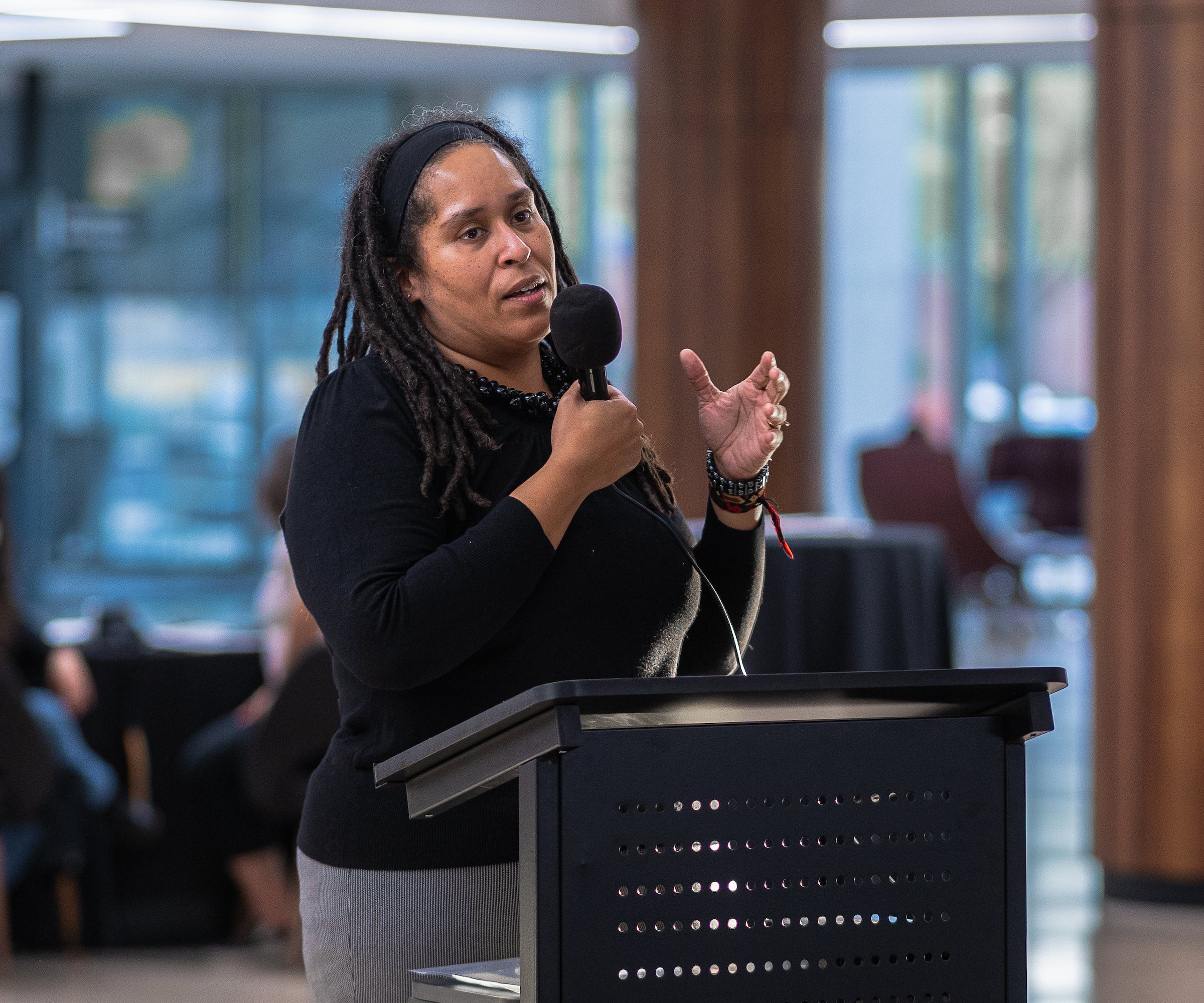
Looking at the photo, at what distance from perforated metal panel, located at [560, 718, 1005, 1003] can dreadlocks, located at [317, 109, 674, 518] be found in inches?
14.8

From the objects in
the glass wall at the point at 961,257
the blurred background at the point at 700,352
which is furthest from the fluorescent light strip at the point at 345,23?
the glass wall at the point at 961,257

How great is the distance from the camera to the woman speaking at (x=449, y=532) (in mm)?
1288

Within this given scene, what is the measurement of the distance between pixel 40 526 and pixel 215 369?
171 cm

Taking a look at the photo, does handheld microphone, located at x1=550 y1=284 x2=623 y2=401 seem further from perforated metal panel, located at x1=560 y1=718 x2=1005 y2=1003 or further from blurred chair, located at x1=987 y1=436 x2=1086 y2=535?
blurred chair, located at x1=987 y1=436 x2=1086 y2=535

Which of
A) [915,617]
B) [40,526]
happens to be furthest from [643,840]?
[40,526]

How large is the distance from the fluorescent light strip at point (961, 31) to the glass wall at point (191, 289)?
2.02m

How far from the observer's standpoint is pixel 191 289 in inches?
477

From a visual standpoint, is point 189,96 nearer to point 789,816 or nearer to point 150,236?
point 150,236

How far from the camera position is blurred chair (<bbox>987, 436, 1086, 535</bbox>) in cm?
1093

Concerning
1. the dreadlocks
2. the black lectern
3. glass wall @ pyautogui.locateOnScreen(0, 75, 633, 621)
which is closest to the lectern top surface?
the black lectern

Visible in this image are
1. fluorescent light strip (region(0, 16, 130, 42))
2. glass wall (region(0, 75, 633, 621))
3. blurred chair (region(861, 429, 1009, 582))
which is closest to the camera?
Result: blurred chair (region(861, 429, 1009, 582))

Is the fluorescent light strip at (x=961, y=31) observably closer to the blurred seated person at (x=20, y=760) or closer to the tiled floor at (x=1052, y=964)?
the tiled floor at (x=1052, y=964)

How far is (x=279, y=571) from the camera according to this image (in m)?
4.48

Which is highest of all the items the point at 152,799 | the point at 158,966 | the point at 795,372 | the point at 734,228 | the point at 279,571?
the point at 734,228
